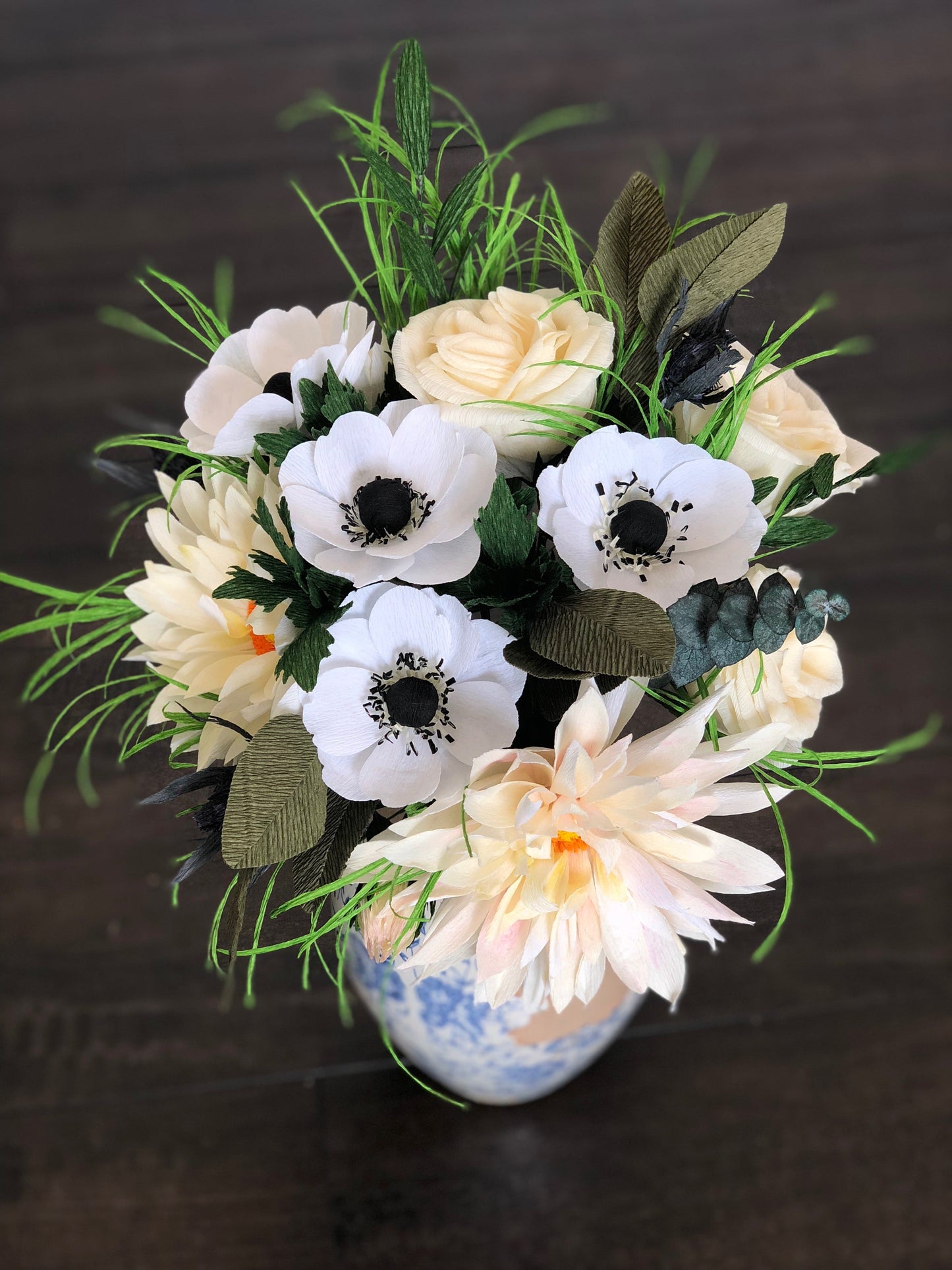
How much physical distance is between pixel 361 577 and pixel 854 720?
23.0 inches

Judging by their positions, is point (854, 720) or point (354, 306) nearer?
point (354, 306)

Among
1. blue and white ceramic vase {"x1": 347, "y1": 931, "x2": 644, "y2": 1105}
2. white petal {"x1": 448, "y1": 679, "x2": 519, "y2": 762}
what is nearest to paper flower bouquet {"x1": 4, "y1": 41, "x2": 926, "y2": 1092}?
white petal {"x1": 448, "y1": 679, "x2": 519, "y2": 762}

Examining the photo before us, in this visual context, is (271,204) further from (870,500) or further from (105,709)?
(105,709)

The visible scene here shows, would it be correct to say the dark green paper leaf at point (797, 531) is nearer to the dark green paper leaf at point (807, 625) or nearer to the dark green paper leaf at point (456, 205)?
the dark green paper leaf at point (807, 625)

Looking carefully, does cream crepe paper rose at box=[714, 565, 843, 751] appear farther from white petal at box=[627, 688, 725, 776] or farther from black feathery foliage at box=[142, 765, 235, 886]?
black feathery foliage at box=[142, 765, 235, 886]

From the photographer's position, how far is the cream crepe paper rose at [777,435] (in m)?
0.35

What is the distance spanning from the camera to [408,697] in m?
0.33

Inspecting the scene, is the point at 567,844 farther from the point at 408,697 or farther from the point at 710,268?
the point at 710,268

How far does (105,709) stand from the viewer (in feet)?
1.47

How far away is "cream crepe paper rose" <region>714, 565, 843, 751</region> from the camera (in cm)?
36

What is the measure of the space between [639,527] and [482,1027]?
29cm

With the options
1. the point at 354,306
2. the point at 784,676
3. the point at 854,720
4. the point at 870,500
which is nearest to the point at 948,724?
the point at 854,720

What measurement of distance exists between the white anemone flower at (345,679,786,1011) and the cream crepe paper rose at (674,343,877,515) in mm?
76

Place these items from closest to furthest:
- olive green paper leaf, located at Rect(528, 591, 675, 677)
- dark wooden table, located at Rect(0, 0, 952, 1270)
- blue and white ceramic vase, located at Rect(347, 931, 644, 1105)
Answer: olive green paper leaf, located at Rect(528, 591, 675, 677) < blue and white ceramic vase, located at Rect(347, 931, 644, 1105) < dark wooden table, located at Rect(0, 0, 952, 1270)
